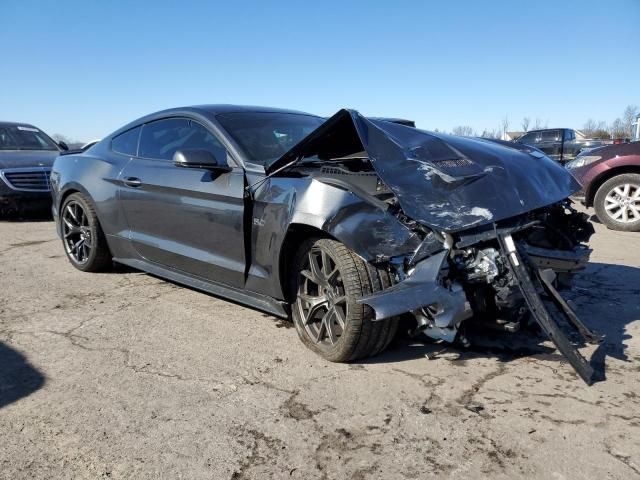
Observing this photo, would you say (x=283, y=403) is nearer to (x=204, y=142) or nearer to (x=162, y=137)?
(x=204, y=142)

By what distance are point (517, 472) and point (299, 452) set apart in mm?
884

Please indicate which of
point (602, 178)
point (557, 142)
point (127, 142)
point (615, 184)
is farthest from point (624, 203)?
point (557, 142)

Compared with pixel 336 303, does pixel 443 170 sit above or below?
above

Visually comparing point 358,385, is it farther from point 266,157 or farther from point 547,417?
point 266,157

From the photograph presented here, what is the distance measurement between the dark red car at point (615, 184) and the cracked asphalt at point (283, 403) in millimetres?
4142

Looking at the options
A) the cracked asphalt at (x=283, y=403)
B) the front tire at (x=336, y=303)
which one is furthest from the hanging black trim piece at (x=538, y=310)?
the front tire at (x=336, y=303)

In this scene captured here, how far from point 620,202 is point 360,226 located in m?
6.34

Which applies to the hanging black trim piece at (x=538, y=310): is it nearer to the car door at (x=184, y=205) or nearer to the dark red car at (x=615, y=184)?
the car door at (x=184, y=205)

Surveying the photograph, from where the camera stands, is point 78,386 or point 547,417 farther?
point 78,386

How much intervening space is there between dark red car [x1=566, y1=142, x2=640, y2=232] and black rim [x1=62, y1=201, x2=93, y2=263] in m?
6.29

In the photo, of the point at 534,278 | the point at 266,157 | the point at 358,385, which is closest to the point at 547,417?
the point at 534,278

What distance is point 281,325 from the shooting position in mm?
3795

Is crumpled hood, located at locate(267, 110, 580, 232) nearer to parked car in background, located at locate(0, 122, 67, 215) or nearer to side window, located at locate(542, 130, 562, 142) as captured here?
parked car in background, located at locate(0, 122, 67, 215)

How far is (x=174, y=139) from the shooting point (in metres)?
4.26
